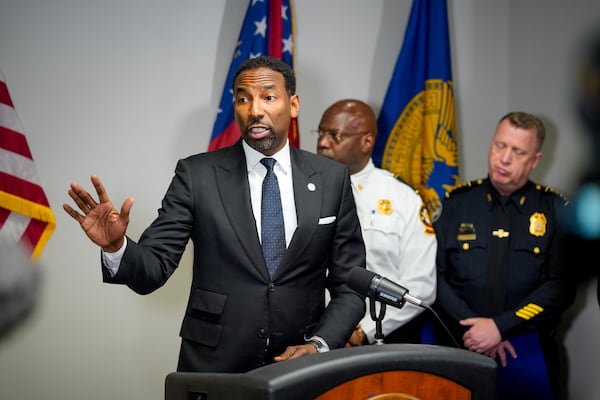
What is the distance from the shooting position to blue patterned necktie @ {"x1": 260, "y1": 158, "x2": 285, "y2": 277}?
1.91 m

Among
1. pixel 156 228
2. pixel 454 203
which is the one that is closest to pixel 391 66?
pixel 454 203

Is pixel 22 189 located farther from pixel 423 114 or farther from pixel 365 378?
pixel 365 378

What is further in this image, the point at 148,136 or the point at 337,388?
the point at 148,136

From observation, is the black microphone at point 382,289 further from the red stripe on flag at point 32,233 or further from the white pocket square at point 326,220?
the red stripe on flag at point 32,233

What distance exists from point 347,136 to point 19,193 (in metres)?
1.47

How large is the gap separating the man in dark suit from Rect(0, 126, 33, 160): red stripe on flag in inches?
50.9

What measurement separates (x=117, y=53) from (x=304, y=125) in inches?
39.6

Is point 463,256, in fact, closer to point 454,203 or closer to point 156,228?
point 454,203

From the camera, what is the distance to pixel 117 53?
3.14 m

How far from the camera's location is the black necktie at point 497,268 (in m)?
2.68

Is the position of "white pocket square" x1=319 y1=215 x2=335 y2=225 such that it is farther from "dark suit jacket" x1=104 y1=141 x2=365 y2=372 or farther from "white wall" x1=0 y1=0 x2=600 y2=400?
"white wall" x1=0 y1=0 x2=600 y2=400

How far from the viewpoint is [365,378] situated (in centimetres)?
110

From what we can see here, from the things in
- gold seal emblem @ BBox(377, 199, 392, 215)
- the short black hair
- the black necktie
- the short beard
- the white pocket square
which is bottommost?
the black necktie

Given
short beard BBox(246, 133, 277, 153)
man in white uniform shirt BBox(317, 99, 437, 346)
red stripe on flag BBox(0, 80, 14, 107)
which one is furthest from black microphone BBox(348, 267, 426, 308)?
red stripe on flag BBox(0, 80, 14, 107)
